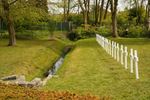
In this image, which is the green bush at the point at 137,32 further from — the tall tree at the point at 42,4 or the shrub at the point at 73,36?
the tall tree at the point at 42,4

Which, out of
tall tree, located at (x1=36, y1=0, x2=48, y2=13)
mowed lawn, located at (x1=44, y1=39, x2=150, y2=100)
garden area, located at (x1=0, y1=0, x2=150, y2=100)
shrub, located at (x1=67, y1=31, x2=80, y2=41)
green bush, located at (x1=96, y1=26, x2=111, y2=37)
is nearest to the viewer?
garden area, located at (x1=0, y1=0, x2=150, y2=100)

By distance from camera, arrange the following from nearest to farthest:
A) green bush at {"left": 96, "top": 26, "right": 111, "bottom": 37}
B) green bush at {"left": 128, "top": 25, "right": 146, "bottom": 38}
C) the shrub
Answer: green bush at {"left": 128, "top": 25, "right": 146, "bottom": 38}
green bush at {"left": 96, "top": 26, "right": 111, "bottom": 37}
the shrub

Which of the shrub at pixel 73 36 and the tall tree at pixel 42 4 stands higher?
the tall tree at pixel 42 4

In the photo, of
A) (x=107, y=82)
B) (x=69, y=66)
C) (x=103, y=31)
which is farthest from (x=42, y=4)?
(x=107, y=82)

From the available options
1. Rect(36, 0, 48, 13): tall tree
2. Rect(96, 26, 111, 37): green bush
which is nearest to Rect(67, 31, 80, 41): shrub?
Rect(96, 26, 111, 37): green bush

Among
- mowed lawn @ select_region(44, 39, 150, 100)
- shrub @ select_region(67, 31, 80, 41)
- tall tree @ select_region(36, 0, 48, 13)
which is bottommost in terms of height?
shrub @ select_region(67, 31, 80, 41)

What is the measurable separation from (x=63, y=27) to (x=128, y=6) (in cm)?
2164

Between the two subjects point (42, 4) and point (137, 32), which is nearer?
point (42, 4)

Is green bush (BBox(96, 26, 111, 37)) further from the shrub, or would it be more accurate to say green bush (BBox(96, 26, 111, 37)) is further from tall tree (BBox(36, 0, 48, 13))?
tall tree (BBox(36, 0, 48, 13))

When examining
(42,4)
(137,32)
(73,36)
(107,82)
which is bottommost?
(73,36)

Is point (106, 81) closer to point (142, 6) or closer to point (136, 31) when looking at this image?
point (136, 31)

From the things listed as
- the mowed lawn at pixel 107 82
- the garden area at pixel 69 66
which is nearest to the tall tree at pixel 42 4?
the garden area at pixel 69 66

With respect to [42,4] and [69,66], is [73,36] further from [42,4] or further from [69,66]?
[69,66]

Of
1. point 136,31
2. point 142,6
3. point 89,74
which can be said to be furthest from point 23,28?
point 89,74
